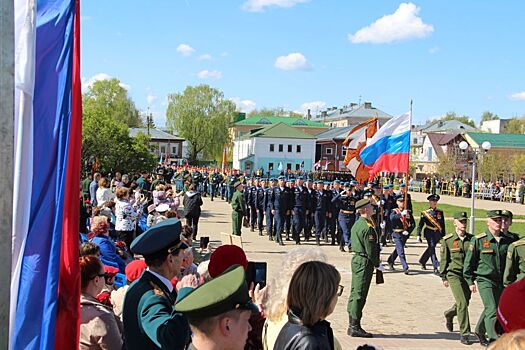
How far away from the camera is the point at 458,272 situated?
8.41 m

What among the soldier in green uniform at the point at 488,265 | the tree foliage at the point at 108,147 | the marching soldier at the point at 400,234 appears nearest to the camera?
the soldier in green uniform at the point at 488,265

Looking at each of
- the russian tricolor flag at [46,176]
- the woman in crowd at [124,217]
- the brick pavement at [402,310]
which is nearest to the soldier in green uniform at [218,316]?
the russian tricolor flag at [46,176]

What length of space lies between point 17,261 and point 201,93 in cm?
8337

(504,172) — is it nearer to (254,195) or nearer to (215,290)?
(254,195)

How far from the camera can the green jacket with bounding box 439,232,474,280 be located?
8.41 meters

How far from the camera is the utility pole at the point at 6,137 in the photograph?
6.94ft

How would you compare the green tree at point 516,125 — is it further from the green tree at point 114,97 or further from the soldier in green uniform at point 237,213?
the soldier in green uniform at point 237,213

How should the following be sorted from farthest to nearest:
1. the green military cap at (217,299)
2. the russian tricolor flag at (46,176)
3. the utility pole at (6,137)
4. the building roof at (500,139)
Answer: the building roof at (500,139)
the russian tricolor flag at (46,176)
the green military cap at (217,299)
the utility pole at (6,137)

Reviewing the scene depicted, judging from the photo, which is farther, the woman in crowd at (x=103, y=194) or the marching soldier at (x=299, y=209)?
the marching soldier at (x=299, y=209)

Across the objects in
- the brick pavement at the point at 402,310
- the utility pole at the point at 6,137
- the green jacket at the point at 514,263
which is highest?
the utility pole at the point at 6,137

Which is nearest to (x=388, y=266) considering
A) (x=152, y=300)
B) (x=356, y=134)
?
(x=356, y=134)

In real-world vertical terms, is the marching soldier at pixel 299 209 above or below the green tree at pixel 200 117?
below

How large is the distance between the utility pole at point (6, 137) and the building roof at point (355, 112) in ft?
408

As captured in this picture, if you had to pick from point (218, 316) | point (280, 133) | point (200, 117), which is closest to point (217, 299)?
point (218, 316)
